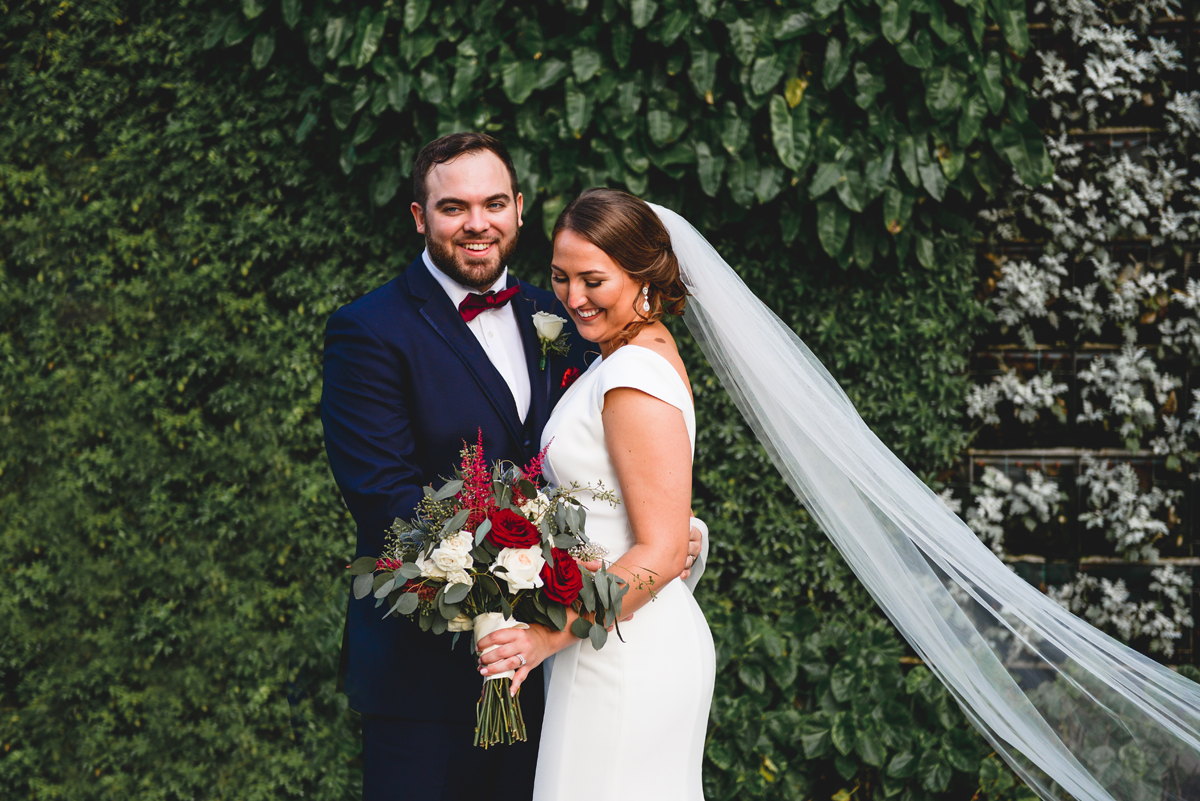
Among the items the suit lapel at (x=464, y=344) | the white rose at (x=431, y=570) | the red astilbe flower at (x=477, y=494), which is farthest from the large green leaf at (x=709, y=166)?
the white rose at (x=431, y=570)

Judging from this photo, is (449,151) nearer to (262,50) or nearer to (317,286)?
(317,286)

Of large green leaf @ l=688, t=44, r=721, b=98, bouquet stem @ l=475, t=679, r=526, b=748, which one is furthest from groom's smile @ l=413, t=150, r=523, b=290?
large green leaf @ l=688, t=44, r=721, b=98

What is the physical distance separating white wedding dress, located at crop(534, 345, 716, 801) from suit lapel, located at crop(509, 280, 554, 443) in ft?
0.81

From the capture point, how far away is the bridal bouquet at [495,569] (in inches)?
72.6

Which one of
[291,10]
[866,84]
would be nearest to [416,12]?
[291,10]

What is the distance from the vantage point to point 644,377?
212cm

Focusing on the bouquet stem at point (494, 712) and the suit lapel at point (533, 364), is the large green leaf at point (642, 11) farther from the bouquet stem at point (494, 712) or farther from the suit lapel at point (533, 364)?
the bouquet stem at point (494, 712)

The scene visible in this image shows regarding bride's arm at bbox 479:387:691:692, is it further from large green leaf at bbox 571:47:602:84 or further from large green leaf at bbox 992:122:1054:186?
large green leaf at bbox 992:122:1054:186

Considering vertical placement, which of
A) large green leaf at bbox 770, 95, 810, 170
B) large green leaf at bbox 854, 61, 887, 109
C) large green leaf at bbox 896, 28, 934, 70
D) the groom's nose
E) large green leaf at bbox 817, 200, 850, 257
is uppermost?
large green leaf at bbox 896, 28, 934, 70

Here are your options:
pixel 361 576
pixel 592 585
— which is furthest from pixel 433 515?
pixel 592 585

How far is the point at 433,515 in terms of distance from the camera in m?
1.95

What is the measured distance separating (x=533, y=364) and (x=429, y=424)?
1.28ft

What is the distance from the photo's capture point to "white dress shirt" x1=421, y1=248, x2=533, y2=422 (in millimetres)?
2545

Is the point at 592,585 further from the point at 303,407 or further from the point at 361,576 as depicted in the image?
the point at 303,407
